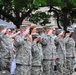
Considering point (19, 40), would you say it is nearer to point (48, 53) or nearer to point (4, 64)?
point (4, 64)

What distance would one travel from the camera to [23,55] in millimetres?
9125

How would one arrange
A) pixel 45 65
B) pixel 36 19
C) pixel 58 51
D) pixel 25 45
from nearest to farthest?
pixel 25 45
pixel 45 65
pixel 58 51
pixel 36 19

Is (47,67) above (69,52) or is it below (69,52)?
below

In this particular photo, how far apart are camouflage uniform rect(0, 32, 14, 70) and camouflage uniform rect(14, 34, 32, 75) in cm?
37

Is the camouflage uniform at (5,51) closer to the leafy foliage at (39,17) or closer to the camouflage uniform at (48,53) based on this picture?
the camouflage uniform at (48,53)

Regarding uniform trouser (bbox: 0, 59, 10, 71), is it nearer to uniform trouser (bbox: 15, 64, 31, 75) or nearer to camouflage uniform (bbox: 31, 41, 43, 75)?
uniform trouser (bbox: 15, 64, 31, 75)

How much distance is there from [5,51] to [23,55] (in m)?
0.60

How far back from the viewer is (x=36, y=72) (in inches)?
381

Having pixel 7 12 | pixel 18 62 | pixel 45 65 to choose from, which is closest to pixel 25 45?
pixel 18 62

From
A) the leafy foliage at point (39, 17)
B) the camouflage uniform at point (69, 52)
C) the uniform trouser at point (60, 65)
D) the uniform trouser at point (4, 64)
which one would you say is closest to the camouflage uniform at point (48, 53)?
the uniform trouser at point (60, 65)

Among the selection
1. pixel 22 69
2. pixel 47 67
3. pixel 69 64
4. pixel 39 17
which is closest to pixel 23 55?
pixel 22 69

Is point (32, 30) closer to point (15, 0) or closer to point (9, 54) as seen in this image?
point (9, 54)

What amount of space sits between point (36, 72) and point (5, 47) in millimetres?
932

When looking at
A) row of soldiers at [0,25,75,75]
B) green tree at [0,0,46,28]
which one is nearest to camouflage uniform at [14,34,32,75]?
row of soldiers at [0,25,75,75]
